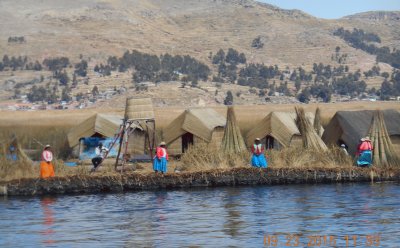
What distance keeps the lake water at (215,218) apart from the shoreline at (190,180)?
0.46 metres

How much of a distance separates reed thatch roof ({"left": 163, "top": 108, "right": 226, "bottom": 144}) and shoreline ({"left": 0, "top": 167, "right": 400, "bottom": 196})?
12199 mm

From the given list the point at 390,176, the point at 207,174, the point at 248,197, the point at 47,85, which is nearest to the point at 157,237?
the point at 248,197

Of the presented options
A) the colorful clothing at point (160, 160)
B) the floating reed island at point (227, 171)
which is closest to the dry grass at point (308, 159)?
the floating reed island at point (227, 171)

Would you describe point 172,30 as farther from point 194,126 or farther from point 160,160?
point 160,160

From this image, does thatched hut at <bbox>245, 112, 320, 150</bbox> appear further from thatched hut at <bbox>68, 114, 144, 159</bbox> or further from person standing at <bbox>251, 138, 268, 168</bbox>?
person standing at <bbox>251, 138, 268, 168</bbox>

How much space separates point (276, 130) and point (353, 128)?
4.39 meters

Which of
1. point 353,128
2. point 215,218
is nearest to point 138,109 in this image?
point 215,218

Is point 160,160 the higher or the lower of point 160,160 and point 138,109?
the lower

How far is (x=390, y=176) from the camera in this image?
3122 centimetres

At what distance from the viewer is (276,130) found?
43031 millimetres

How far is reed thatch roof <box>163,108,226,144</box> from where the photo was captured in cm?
4350

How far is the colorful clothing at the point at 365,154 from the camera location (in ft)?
104

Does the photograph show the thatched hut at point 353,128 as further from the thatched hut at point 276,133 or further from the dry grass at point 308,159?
the dry grass at point 308,159

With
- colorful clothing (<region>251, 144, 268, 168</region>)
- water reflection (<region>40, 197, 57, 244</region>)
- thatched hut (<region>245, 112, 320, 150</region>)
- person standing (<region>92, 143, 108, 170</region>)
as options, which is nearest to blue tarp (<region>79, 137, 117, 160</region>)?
person standing (<region>92, 143, 108, 170</region>)
